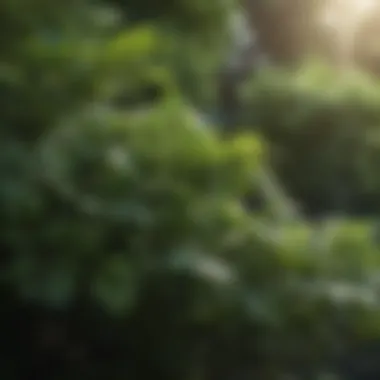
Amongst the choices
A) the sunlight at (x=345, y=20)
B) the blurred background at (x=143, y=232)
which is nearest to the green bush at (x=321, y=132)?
the blurred background at (x=143, y=232)

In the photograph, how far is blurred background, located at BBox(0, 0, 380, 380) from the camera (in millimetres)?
1775

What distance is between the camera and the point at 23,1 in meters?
1.93

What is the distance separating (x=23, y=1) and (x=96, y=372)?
2.65 ft

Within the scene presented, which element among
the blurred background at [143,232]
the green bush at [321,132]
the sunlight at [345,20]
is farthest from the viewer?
the sunlight at [345,20]

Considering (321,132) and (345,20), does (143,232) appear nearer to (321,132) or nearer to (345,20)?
(321,132)

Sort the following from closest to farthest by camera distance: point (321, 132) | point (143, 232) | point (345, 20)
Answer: point (143, 232)
point (321, 132)
point (345, 20)

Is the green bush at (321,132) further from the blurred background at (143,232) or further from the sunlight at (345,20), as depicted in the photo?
the sunlight at (345,20)

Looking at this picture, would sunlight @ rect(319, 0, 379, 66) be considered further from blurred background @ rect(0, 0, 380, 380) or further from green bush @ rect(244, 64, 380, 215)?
blurred background @ rect(0, 0, 380, 380)

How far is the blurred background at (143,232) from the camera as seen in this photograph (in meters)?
1.78

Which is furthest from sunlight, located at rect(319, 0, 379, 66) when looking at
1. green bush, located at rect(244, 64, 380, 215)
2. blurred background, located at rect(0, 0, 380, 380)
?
blurred background, located at rect(0, 0, 380, 380)

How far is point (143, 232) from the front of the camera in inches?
71.1

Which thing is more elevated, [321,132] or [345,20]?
[345,20]

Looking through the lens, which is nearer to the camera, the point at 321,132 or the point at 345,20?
the point at 321,132

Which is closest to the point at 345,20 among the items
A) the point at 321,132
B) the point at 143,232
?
the point at 321,132
